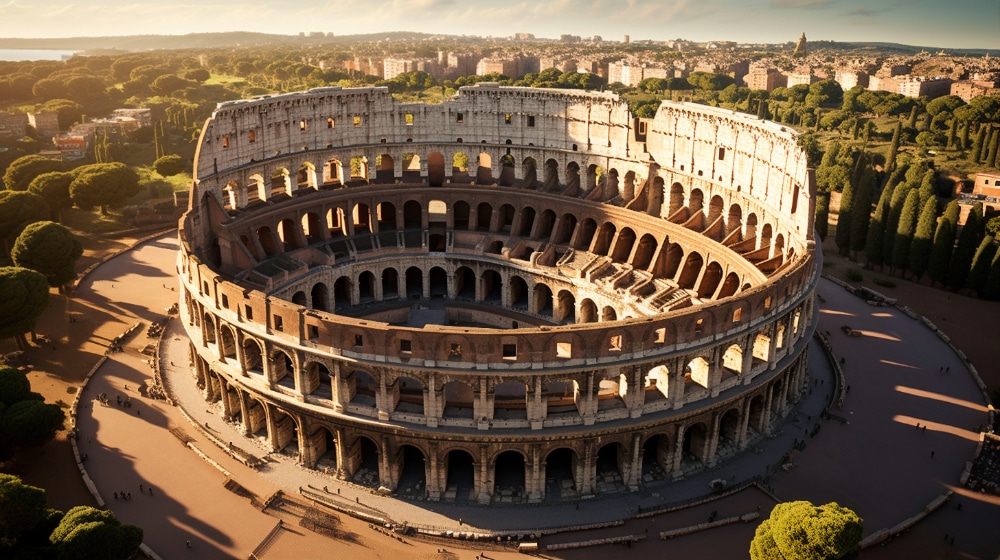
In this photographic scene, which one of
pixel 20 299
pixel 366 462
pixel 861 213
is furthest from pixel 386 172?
pixel 861 213

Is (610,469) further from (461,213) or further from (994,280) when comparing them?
(994,280)

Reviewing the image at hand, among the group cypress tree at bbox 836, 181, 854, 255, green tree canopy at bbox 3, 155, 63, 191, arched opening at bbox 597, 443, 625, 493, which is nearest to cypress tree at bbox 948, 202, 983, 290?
cypress tree at bbox 836, 181, 854, 255

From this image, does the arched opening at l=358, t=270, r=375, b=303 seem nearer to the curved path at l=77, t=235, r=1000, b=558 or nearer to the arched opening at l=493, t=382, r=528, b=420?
the curved path at l=77, t=235, r=1000, b=558

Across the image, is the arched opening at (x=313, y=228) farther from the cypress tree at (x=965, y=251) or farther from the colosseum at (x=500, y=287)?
the cypress tree at (x=965, y=251)

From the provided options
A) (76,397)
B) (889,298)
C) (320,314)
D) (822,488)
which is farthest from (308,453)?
(889,298)

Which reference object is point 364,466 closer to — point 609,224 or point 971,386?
point 609,224
